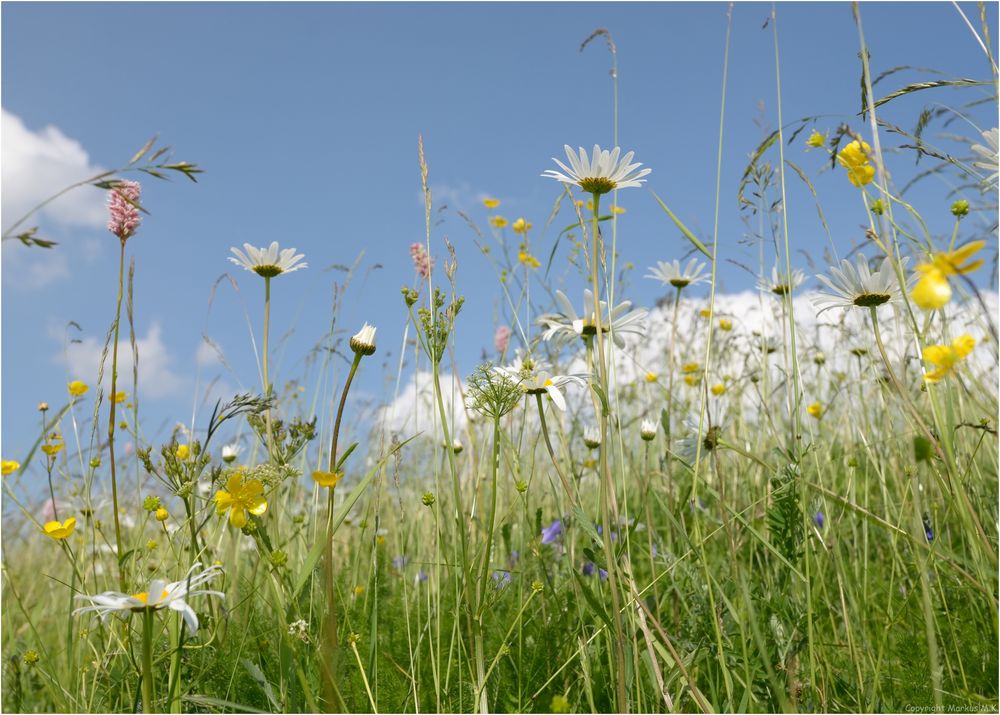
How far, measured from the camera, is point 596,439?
6.57 ft

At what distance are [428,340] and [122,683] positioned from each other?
91cm

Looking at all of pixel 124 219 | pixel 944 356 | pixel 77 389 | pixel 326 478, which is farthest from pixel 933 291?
pixel 77 389

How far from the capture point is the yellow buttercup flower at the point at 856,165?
1040 mm

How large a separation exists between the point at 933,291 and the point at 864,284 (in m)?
0.76

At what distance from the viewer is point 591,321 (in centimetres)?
130

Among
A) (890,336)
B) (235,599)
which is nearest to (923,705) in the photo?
(235,599)

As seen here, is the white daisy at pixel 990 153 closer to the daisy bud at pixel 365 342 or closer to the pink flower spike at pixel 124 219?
the daisy bud at pixel 365 342

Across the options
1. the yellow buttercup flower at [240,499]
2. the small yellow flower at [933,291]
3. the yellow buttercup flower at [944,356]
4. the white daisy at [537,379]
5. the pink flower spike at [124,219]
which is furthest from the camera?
the pink flower spike at [124,219]

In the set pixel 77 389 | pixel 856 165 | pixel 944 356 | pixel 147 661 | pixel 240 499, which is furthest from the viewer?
pixel 77 389

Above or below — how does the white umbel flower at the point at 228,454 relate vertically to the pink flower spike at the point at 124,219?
below

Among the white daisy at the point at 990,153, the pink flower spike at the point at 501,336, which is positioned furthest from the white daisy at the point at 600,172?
the pink flower spike at the point at 501,336

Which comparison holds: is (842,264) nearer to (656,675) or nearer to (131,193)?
(656,675)

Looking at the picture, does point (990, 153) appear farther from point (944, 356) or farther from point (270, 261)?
point (270, 261)

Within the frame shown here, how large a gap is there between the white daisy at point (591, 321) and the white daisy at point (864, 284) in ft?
1.13
